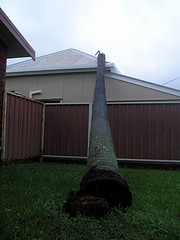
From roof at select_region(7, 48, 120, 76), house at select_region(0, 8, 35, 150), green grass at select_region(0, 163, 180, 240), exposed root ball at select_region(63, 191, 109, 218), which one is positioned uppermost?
roof at select_region(7, 48, 120, 76)

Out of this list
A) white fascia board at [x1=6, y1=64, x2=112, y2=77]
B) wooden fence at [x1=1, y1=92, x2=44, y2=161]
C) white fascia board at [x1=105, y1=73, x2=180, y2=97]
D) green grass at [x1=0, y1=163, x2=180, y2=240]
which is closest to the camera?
green grass at [x1=0, y1=163, x2=180, y2=240]

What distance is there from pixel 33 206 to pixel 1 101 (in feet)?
11.1

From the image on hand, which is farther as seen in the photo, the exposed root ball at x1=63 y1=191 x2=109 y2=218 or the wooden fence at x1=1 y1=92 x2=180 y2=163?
the wooden fence at x1=1 y1=92 x2=180 y2=163

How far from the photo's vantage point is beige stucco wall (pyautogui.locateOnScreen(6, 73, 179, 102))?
23.1 ft

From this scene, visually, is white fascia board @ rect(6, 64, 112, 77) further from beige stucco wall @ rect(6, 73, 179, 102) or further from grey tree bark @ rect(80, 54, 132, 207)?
grey tree bark @ rect(80, 54, 132, 207)

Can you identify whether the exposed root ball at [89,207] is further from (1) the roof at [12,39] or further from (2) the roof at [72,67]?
(2) the roof at [72,67]

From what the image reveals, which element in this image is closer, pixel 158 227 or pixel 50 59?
pixel 158 227

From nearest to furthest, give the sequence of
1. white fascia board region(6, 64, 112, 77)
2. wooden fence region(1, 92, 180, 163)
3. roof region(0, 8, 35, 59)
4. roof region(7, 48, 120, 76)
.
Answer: roof region(0, 8, 35, 59), wooden fence region(1, 92, 180, 163), white fascia board region(6, 64, 112, 77), roof region(7, 48, 120, 76)

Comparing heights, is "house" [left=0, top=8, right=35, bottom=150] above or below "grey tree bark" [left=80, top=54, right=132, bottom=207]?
above

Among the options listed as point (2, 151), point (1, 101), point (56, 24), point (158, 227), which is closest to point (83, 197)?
point (158, 227)

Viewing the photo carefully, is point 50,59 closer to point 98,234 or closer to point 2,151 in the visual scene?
point 2,151

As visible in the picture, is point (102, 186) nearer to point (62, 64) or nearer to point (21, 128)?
point (21, 128)

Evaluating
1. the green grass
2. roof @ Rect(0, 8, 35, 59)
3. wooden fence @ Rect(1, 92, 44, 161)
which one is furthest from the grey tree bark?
roof @ Rect(0, 8, 35, 59)

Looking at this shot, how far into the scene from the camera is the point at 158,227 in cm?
176
